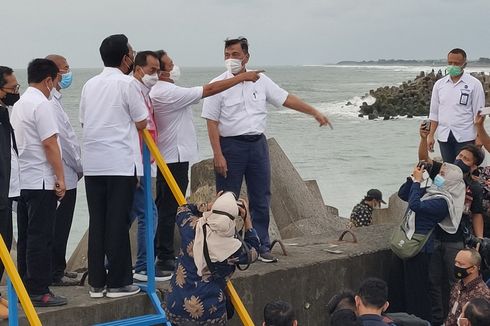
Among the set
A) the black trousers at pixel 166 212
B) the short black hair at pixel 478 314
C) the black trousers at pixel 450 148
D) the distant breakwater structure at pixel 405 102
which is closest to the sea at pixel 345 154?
the distant breakwater structure at pixel 405 102

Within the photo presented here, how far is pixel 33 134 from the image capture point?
4.98 meters

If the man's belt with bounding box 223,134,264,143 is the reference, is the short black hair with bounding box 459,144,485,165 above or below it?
below

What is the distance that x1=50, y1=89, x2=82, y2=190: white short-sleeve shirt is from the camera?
5.34m

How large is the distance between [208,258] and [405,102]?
48140 millimetres

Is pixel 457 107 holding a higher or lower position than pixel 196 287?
higher

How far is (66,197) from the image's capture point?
212 inches

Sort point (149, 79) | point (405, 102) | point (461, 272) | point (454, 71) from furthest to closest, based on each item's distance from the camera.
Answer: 1. point (405, 102)
2. point (454, 71)
3. point (149, 79)
4. point (461, 272)

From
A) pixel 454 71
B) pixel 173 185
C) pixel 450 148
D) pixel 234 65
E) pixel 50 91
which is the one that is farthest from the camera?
pixel 450 148

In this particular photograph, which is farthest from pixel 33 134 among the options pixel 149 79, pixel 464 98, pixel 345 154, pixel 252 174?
pixel 345 154

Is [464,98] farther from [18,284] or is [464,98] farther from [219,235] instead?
[18,284]

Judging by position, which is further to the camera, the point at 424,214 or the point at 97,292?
the point at 424,214

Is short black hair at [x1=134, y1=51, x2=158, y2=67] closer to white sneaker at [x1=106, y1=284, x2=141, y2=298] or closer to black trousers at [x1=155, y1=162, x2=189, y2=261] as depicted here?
black trousers at [x1=155, y1=162, x2=189, y2=261]

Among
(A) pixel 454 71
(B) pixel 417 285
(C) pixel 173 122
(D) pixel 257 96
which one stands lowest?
(B) pixel 417 285

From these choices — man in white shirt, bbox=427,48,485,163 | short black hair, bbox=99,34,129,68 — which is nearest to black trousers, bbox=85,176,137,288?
short black hair, bbox=99,34,129,68
